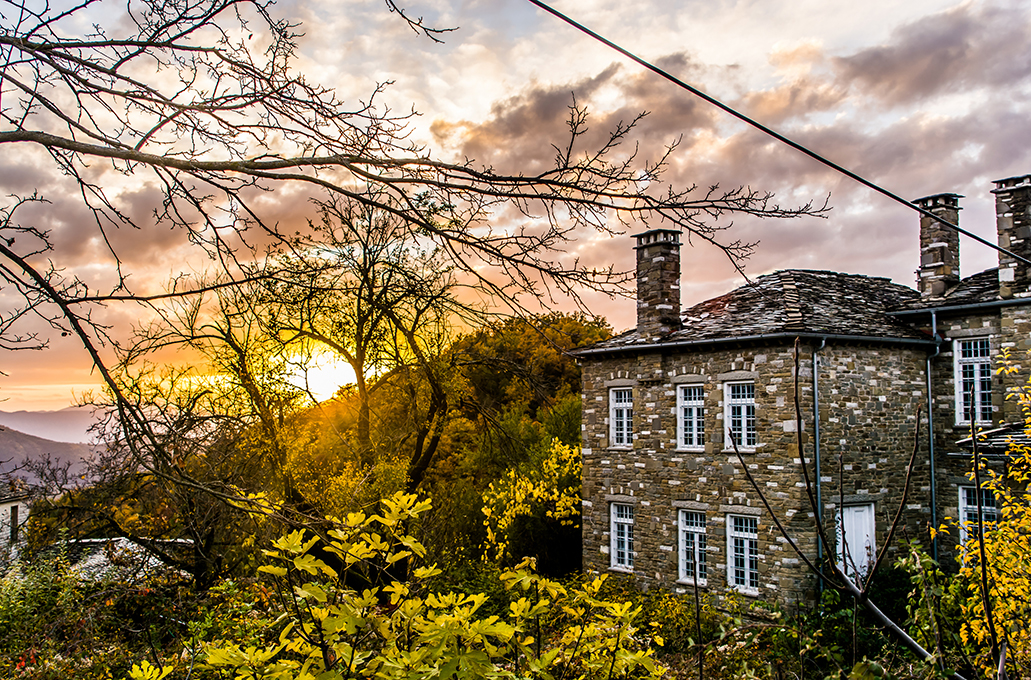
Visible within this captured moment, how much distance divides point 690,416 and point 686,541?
2.92m

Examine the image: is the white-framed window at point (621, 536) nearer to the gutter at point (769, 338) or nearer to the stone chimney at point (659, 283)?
the gutter at point (769, 338)

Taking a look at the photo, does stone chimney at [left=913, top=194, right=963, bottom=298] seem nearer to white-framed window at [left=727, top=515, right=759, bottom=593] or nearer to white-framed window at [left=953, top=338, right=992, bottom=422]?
white-framed window at [left=953, top=338, right=992, bottom=422]

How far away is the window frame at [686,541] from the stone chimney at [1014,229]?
8.10 meters

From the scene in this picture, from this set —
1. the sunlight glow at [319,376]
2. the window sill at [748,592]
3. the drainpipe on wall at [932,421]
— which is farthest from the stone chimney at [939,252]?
the sunlight glow at [319,376]

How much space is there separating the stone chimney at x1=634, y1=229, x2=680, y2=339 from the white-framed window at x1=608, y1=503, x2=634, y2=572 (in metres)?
4.50

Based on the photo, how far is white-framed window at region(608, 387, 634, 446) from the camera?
18047mm

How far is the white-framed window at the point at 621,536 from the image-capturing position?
17734 mm

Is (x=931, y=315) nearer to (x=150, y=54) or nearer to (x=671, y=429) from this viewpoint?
(x=671, y=429)

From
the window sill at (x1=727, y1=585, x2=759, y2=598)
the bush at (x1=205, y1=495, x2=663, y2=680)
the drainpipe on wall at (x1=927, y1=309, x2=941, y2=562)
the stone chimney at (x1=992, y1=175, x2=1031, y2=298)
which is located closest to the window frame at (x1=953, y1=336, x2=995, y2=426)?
the drainpipe on wall at (x1=927, y1=309, x2=941, y2=562)

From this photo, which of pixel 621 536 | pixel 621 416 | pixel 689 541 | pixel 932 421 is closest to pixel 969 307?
pixel 932 421

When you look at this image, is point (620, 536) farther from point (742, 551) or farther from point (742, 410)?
point (742, 410)

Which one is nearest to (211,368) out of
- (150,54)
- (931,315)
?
(150,54)

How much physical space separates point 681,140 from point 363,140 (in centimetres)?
164

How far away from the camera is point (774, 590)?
14453 mm
